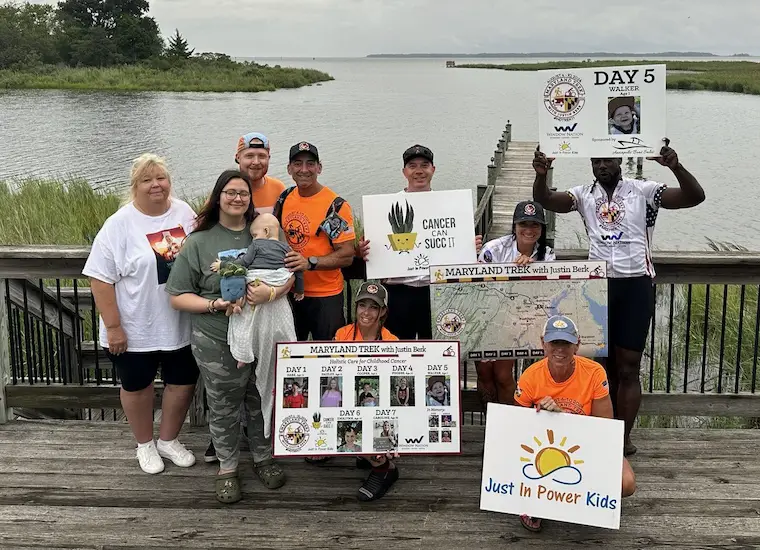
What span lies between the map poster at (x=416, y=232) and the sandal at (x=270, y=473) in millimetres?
1226

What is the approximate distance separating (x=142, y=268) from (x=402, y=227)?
4.91 feet

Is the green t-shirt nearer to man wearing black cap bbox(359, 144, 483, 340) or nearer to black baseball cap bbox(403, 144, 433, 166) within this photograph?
man wearing black cap bbox(359, 144, 483, 340)

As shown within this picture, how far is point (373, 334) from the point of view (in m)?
3.93

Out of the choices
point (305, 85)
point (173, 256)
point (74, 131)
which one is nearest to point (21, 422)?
point (173, 256)

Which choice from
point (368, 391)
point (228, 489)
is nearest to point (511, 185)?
point (368, 391)

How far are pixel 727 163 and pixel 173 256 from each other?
84.5ft

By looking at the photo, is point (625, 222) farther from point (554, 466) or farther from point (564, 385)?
point (554, 466)

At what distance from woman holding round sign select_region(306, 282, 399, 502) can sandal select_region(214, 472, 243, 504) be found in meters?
0.64

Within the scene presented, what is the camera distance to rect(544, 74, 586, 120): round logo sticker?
Answer: 4.01m

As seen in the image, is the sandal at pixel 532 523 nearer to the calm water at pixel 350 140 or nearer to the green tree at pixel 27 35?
the calm water at pixel 350 140

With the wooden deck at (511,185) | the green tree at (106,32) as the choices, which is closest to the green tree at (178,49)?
the green tree at (106,32)

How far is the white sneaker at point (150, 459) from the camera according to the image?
4.07 metres

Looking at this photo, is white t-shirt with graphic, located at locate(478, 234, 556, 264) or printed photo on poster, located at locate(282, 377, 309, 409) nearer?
printed photo on poster, located at locate(282, 377, 309, 409)

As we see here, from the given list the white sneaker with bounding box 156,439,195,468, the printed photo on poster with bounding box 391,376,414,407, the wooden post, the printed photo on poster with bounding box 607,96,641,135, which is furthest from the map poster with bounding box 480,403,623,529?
the wooden post
